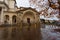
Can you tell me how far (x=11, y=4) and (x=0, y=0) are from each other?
9.19m

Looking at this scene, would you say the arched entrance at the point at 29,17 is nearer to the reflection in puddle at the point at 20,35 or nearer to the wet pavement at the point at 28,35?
the reflection in puddle at the point at 20,35

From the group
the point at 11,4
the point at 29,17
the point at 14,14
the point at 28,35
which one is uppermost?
the point at 11,4

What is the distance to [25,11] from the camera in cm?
3647

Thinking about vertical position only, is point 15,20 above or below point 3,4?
below

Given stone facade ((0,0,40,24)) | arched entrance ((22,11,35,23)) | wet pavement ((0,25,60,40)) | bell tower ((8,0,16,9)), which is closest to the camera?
wet pavement ((0,25,60,40))

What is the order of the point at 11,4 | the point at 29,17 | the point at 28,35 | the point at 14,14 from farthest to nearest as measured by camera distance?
the point at 11,4
the point at 29,17
the point at 14,14
the point at 28,35

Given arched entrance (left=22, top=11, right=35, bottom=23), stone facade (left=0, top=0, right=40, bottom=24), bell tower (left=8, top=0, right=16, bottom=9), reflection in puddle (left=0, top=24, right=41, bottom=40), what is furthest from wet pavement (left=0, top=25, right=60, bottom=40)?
bell tower (left=8, top=0, right=16, bottom=9)

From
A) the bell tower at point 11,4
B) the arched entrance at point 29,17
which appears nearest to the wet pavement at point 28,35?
the arched entrance at point 29,17

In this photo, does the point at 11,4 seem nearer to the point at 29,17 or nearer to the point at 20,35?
the point at 29,17

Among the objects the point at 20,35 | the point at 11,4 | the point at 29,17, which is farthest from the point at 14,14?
the point at 20,35

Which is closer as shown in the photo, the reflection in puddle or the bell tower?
the reflection in puddle

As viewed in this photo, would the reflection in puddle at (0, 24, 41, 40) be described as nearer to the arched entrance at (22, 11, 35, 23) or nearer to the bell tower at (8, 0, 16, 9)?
the arched entrance at (22, 11, 35, 23)

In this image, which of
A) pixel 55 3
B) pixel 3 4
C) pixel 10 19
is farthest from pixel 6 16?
pixel 55 3

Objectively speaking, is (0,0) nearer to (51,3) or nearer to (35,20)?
(35,20)
